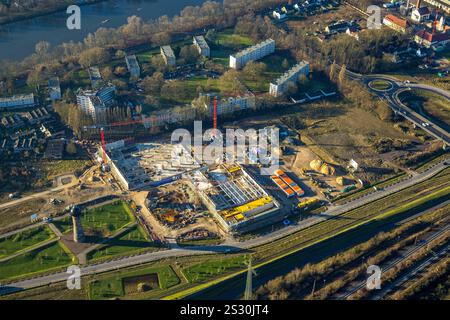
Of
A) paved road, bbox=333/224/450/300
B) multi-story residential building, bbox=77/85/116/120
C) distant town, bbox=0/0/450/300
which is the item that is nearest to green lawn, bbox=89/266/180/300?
distant town, bbox=0/0/450/300

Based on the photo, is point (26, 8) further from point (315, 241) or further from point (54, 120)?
point (315, 241)

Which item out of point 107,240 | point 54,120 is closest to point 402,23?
point 54,120

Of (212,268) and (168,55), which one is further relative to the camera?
(168,55)

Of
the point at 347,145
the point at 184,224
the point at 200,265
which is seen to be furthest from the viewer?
the point at 347,145

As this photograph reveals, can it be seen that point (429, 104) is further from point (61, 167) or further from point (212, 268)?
point (61, 167)

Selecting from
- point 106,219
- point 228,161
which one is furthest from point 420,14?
point 106,219

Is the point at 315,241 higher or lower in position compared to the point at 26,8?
lower
